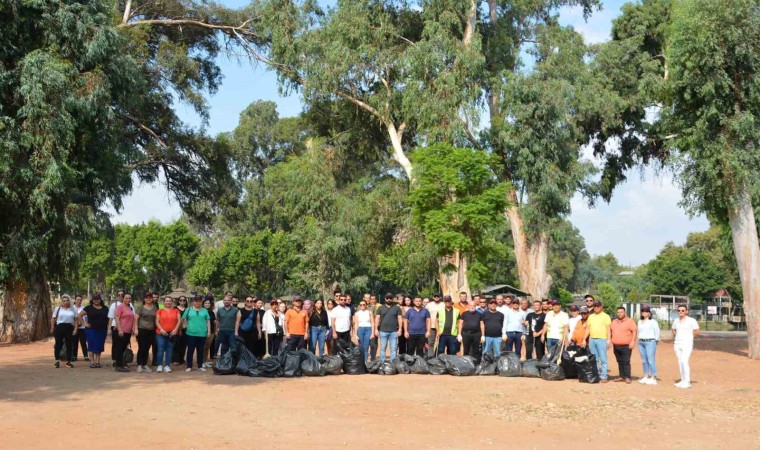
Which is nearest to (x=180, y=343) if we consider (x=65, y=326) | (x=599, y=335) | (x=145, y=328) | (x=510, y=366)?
(x=145, y=328)

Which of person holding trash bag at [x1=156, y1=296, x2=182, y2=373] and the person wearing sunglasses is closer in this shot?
the person wearing sunglasses

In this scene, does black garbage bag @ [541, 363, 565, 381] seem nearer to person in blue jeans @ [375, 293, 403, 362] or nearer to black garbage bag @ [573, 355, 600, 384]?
black garbage bag @ [573, 355, 600, 384]

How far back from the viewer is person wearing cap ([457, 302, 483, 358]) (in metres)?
17.2

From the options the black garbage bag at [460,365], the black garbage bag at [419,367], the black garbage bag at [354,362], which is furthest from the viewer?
the black garbage bag at [419,367]

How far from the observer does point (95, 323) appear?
16734 mm

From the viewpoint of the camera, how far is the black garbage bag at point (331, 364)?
53.6 feet

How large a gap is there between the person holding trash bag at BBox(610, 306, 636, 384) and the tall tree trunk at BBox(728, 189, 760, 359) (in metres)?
10.4

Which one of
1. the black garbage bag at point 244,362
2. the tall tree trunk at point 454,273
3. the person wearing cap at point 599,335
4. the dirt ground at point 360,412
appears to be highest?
the tall tree trunk at point 454,273

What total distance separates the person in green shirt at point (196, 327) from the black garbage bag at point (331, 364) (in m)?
2.41

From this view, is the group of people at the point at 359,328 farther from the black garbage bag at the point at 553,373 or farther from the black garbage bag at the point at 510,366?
the black garbage bag at the point at 510,366

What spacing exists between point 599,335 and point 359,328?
488cm

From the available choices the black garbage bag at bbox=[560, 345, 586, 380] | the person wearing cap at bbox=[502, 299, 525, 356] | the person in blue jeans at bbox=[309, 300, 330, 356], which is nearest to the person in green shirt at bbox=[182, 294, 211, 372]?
the person in blue jeans at bbox=[309, 300, 330, 356]

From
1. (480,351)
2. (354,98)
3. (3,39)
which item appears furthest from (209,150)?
(480,351)

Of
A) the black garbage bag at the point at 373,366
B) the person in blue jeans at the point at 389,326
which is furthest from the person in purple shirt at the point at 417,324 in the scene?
the black garbage bag at the point at 373,366
